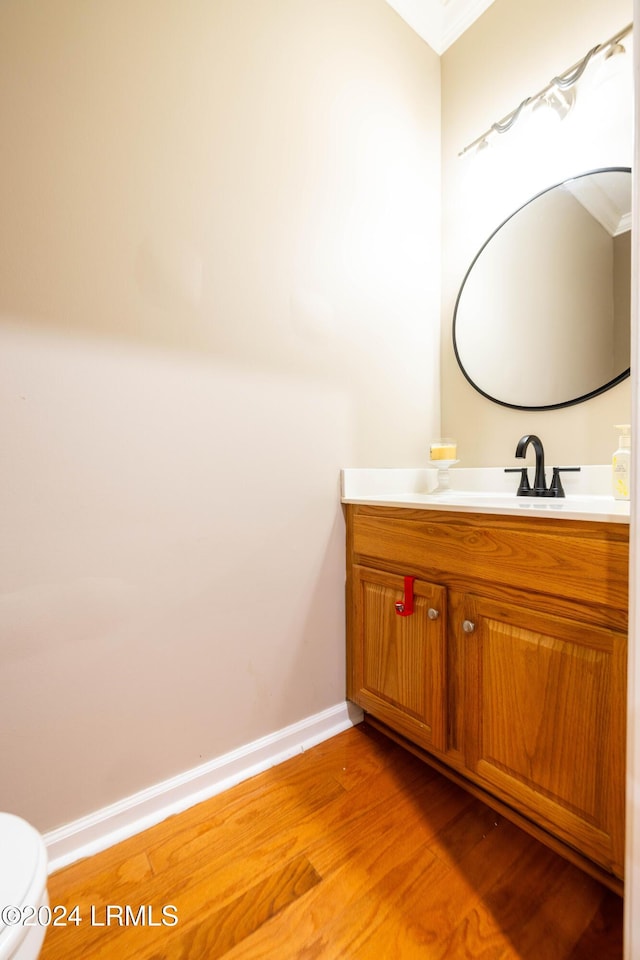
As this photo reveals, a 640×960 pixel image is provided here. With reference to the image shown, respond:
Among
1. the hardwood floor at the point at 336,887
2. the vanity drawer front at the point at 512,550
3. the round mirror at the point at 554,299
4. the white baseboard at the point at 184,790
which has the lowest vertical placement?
the hardwood floor at the point at 336,887

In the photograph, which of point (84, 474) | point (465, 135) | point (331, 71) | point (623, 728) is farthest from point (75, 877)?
point (465, 135)

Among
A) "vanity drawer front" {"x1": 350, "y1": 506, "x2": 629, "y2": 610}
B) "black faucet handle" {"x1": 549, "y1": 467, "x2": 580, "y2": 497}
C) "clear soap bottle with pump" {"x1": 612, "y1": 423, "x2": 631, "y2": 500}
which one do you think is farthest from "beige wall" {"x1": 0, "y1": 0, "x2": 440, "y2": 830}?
"clear soap bottle with pump" {"x1": 612, "y1": 423, "x2": 631, "y2": 500}

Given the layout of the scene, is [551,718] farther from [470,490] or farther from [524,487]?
[470,490]

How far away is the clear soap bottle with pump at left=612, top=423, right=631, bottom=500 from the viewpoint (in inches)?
44.4

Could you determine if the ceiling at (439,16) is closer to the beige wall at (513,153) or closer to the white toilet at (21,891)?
the beige wall at (513,153)

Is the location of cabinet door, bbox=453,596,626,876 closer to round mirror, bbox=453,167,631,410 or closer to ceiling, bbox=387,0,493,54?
round mirror, bbox=453,167,631,410

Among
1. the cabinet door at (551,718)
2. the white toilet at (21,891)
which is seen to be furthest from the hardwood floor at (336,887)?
the white toilet at (21,891)

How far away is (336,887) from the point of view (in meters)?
0.92

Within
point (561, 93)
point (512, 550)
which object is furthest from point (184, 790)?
point (561, 93)

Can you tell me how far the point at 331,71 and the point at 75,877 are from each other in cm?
250

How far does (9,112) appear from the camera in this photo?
91cm

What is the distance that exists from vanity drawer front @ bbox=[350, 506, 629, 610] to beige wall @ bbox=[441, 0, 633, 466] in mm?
569

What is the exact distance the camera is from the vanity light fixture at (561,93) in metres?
1.23

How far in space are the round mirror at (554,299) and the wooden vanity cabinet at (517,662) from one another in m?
0.70
